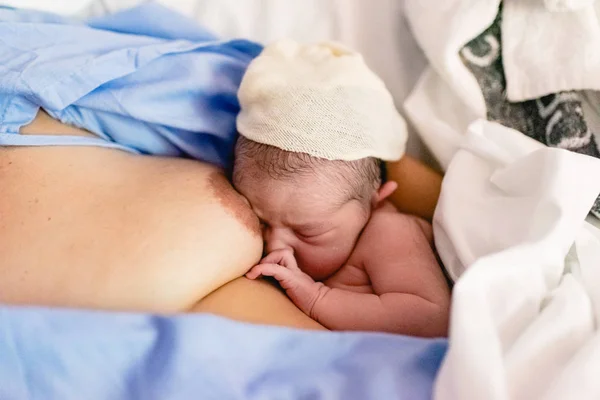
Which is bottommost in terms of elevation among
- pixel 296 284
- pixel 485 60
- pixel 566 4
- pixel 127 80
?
pixel 296 284

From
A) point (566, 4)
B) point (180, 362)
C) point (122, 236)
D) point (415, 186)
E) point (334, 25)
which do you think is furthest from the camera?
point (334, 25)

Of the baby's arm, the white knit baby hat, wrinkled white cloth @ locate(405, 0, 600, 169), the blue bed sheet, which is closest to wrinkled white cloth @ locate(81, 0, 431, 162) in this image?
wrinkled white cloth @ locate(405, 0, 600, 169)

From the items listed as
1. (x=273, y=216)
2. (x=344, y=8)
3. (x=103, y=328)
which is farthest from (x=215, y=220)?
(x=344, y=8)

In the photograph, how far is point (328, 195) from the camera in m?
0.79

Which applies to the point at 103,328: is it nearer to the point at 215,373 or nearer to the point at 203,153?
the point at 215,373

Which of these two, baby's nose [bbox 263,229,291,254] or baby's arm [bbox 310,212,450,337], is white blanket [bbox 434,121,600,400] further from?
baby's nose [bbox 263,229,291,254]

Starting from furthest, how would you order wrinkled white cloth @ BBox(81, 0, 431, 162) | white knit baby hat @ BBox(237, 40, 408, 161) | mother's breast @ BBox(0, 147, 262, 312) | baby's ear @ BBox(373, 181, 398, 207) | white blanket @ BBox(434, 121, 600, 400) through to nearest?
wrinkled white cloth @ BBox(81, 0, 431, 162)
baby's ear @ BBox(373, 181, 398, 207)
white knit baby hat @ BBox(237, 40, 408, 161)
mother's breast @ BBox(0, 147, 262, 312)
white blanket @ BBox(434, 121, 600, 400)

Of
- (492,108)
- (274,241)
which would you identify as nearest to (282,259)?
(274,241)

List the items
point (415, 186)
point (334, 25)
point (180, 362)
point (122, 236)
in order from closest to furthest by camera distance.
→ 1. point (180, 362)
2. point (122, 236)
3. point (415, 186)
4. point (334, 25)

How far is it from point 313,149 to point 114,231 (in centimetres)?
25

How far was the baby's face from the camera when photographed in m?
0.78

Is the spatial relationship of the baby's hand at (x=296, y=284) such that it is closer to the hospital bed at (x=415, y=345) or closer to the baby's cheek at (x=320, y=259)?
the baby's cheek at (x=320, y=259)

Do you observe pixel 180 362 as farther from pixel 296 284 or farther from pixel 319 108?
pixel 319 108

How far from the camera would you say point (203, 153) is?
2.95 feet
